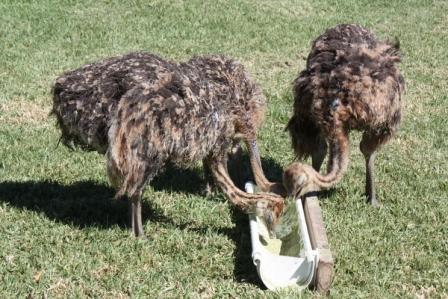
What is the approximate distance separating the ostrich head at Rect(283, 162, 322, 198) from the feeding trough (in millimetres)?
213

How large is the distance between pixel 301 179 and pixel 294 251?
529 millimetres

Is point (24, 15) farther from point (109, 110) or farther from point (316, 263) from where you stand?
point (316, 263)

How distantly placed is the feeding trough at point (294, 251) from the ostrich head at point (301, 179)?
0.21 m

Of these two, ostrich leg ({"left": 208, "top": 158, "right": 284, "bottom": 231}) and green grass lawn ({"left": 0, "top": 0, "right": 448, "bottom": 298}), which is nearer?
green grass lawn ({"left": 0, "top": 0, "right": 448, "bottom": 298})

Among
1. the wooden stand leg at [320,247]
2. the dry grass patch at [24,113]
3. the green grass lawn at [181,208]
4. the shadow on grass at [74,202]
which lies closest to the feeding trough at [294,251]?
the wooden stand leg at [320,247]

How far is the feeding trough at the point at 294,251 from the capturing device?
4.70 m

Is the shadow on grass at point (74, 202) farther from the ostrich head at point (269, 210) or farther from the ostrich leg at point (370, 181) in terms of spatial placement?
the ostrich leg at point (370, 181)

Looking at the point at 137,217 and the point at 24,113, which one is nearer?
the point at 137,217

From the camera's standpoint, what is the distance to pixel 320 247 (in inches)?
190

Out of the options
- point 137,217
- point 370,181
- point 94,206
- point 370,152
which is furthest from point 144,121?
point 370,181

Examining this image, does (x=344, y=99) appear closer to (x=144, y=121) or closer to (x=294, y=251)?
(x=294, y=251)

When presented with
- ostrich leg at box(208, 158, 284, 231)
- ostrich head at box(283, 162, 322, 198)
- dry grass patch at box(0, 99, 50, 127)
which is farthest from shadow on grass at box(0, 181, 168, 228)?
dry grass patch at box(0, 99, 50, 127)

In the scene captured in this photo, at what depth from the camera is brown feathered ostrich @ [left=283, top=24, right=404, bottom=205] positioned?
17.8 feet

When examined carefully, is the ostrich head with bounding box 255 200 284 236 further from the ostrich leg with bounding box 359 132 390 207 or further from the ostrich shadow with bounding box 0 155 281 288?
the ostrich leg with bounding box 359 132 390 207
